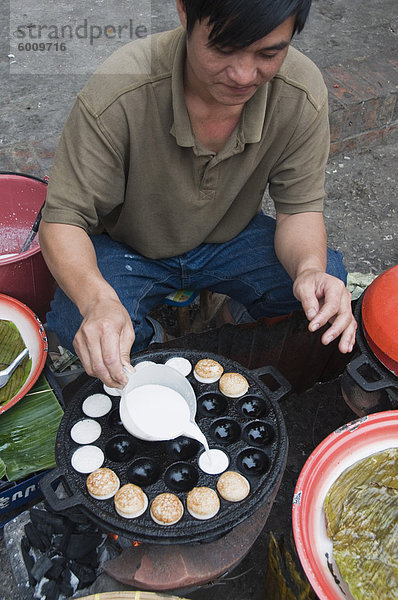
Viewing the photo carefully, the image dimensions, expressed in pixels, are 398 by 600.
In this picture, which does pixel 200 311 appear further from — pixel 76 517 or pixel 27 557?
pixel 27 557

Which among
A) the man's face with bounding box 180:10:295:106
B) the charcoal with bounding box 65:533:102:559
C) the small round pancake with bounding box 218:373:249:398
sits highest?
the man's face with bounding box 180:10:295:106

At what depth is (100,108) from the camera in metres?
1.79

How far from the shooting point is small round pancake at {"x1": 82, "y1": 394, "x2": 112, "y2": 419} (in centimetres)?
163

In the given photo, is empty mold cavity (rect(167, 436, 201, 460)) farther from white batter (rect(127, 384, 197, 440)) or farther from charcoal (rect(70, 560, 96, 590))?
charcoal (rect(70, 560, 96, 590))

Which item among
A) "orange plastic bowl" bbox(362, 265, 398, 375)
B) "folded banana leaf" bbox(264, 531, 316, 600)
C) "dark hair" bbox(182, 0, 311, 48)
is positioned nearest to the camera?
"dark hair" bbox(182, 0, 311, 48)

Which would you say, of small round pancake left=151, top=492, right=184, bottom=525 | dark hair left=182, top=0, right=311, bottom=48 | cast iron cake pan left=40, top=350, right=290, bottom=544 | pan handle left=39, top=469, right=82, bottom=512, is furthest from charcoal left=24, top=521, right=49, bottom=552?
dark hair left=182, top=0, right=311, bottom=48

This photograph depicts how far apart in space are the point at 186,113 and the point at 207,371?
2.90 feet

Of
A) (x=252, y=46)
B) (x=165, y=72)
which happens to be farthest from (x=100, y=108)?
(x=252, y=46)

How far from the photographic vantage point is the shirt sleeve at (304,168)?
2.04 meters

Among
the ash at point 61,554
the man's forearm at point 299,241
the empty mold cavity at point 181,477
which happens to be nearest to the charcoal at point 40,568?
the ash at point 61,554

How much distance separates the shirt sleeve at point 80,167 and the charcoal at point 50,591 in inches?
47.2

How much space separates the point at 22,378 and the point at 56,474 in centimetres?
86

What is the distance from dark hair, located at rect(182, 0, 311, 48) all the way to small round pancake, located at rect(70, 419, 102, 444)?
3.75 ft

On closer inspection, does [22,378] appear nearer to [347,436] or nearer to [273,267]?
[273,267]
